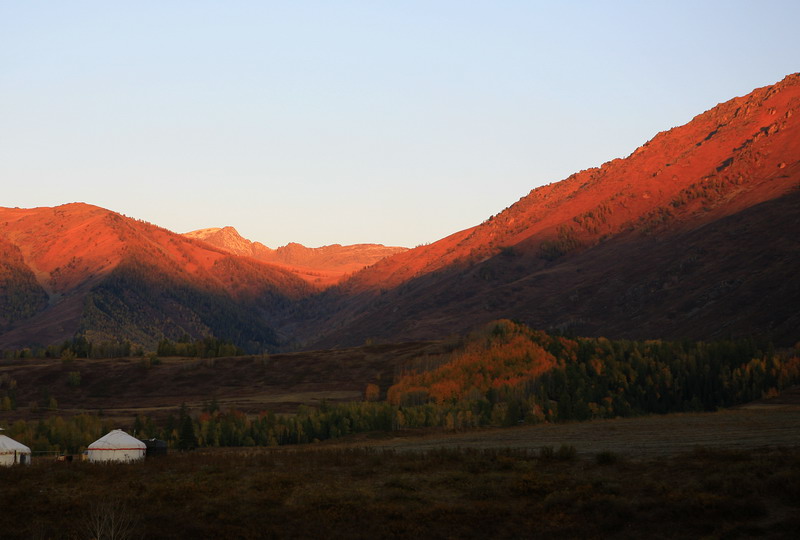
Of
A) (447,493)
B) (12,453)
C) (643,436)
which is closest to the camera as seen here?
(447,493)

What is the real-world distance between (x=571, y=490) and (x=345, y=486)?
16252 millimetres

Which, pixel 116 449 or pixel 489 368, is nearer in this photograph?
pixel 116 449

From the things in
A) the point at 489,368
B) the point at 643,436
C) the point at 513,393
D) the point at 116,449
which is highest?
the point at 489,368

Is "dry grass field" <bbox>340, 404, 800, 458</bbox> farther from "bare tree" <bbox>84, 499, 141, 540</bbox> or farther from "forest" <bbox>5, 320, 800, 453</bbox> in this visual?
"bare tree" <bbox>84, 499, 141, 540</bbox>

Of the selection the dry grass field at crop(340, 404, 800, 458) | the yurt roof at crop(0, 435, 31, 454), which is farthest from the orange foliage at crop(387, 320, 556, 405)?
the yurt roof at crop(0, 435, 31, 454)

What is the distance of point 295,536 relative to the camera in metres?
55.8

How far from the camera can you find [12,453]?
8681 centimetres

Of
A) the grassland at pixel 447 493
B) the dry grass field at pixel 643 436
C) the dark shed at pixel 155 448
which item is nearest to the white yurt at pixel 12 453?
the grassland at pixel 447 493

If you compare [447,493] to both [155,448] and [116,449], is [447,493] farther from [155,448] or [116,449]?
[155,448]

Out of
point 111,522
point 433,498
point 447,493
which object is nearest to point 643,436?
point 447,493

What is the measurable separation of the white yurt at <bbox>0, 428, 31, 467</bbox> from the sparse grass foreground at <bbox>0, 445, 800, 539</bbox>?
996 cm

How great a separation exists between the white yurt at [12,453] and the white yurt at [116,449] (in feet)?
18.2

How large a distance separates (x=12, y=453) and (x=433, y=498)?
44.3 meters

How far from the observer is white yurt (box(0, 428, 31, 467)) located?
85.8 metres
